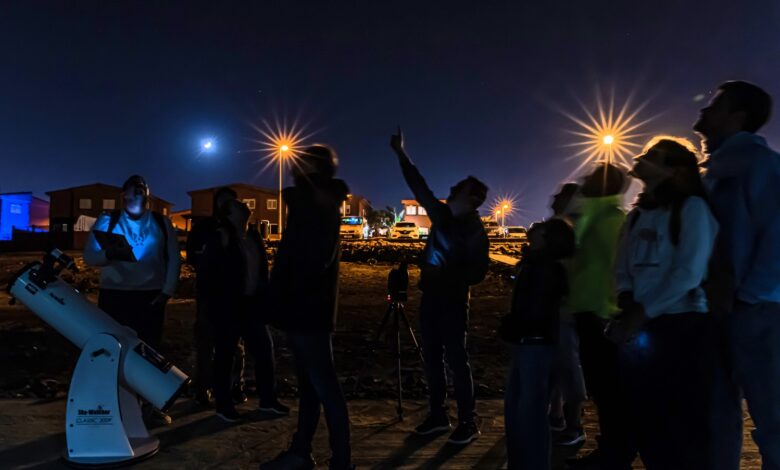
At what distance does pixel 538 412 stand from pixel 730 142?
1.70m

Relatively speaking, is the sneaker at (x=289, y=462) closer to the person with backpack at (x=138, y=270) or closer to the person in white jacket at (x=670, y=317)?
the person with backpack at (x=138, y=270)

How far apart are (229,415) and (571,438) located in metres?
2.72

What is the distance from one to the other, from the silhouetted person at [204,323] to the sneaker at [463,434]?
6.98 feet

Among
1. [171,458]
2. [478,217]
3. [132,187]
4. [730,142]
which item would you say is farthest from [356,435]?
[730,142]

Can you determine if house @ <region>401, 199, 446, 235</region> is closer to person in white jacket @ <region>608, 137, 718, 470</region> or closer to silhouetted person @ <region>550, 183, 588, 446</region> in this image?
silhouetted person @ <region>550, 183, 588, 446</region>

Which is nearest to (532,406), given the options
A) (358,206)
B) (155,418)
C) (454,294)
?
(454,294)

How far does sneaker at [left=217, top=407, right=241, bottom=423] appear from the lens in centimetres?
442

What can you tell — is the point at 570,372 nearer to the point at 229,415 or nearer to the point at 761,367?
the point at 761,367

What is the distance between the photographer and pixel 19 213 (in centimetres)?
4441

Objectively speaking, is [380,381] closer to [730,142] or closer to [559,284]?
[559,284]

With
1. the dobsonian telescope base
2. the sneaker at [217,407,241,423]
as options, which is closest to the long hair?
the dobsonian telescope base

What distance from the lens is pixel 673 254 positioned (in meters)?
2.43

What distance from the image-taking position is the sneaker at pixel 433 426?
412 cm

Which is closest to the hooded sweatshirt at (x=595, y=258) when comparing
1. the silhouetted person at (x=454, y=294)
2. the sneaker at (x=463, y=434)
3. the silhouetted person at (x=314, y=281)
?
the silhouetted person at (x=454, y=294)
